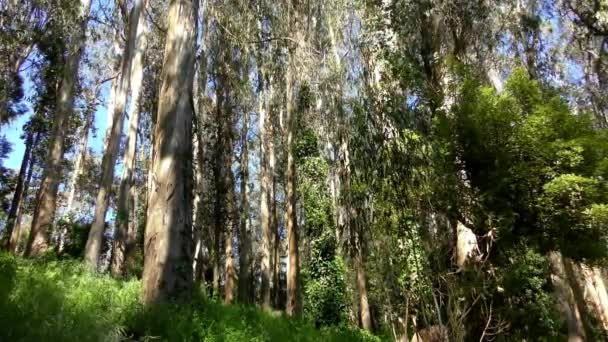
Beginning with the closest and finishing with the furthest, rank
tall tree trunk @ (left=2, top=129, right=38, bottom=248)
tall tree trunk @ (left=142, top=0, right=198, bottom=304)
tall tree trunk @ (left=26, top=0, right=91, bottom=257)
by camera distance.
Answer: tall tree trunk @ (left=142, top=0, right=198, bottom=304), tall tree trunk @ (left=26, top=0, right=91, bottom=257), tall tree trunk @ (left=2, top=129, right=38, bottom=248)

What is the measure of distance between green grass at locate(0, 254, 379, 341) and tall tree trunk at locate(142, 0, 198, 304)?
13.0 inches

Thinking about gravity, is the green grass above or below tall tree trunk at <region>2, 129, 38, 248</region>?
below

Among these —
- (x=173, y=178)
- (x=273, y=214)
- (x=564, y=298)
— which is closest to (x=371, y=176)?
(x=173, y=178)

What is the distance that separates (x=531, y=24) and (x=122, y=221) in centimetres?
1324

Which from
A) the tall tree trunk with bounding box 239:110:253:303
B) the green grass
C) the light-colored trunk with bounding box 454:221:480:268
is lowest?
the green grass

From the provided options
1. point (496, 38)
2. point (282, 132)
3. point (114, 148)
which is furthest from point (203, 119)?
point (496, 38)

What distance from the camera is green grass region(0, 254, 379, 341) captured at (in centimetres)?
381

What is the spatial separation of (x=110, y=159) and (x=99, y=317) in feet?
29.9

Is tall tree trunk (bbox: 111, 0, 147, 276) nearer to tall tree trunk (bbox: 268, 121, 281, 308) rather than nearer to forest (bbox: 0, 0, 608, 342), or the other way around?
forest (bbox: 0, 0, 608, 342)

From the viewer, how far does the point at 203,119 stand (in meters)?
18.2

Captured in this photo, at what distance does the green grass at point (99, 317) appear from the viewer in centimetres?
381

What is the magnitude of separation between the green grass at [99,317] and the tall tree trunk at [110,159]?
3.66m

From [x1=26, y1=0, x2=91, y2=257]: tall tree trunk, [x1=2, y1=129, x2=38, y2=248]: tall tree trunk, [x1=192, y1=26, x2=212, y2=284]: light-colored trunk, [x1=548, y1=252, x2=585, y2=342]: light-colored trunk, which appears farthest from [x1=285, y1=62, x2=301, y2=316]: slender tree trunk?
[x1=2, y1=129, x2=38, y2=248]: tall tree trunk

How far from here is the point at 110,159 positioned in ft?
42.0
